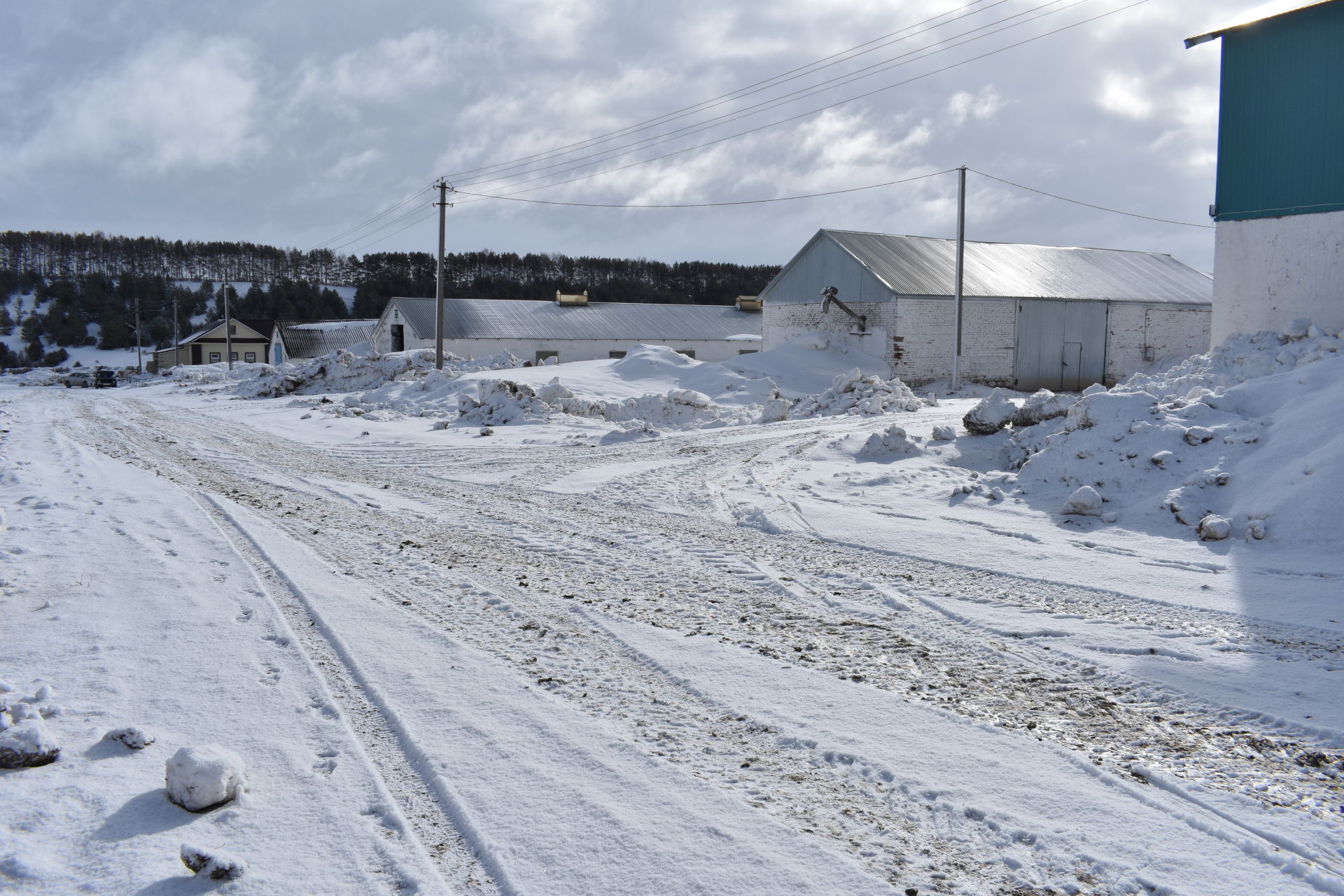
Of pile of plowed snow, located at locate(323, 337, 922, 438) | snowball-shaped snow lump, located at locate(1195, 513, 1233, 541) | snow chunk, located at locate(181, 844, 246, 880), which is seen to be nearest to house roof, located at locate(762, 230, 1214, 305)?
pile of plowed snow, located at locate(323, 337, 922, 438)

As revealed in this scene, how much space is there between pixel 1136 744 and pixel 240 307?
339ft

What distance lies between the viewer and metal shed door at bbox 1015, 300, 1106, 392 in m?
34.9

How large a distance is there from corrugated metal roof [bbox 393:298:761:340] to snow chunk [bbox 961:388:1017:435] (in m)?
37.8

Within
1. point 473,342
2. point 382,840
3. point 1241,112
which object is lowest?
point 382,840

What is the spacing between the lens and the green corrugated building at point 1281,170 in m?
14.6

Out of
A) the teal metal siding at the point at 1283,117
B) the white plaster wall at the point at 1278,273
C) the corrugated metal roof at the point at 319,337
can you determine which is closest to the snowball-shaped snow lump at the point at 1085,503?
the white plaster wall at the point at 1278,273

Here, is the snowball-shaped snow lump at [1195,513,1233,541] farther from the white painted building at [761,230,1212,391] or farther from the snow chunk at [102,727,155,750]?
the white painted building at [761,230,1212,391]

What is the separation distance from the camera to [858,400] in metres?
22.0

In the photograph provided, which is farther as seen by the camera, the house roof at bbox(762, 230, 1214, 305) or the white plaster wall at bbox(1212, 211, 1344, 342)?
the house roof at bbox(762, 230, 1214, 305)

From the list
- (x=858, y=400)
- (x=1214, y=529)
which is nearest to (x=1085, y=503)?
(x=1214, y=529)

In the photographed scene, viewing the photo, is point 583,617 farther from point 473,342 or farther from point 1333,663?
point 473,342

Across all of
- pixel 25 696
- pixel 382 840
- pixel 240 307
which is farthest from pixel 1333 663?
pixel 240 307

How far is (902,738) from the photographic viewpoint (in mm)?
4141

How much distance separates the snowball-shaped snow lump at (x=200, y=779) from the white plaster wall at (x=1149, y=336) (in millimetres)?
37944
